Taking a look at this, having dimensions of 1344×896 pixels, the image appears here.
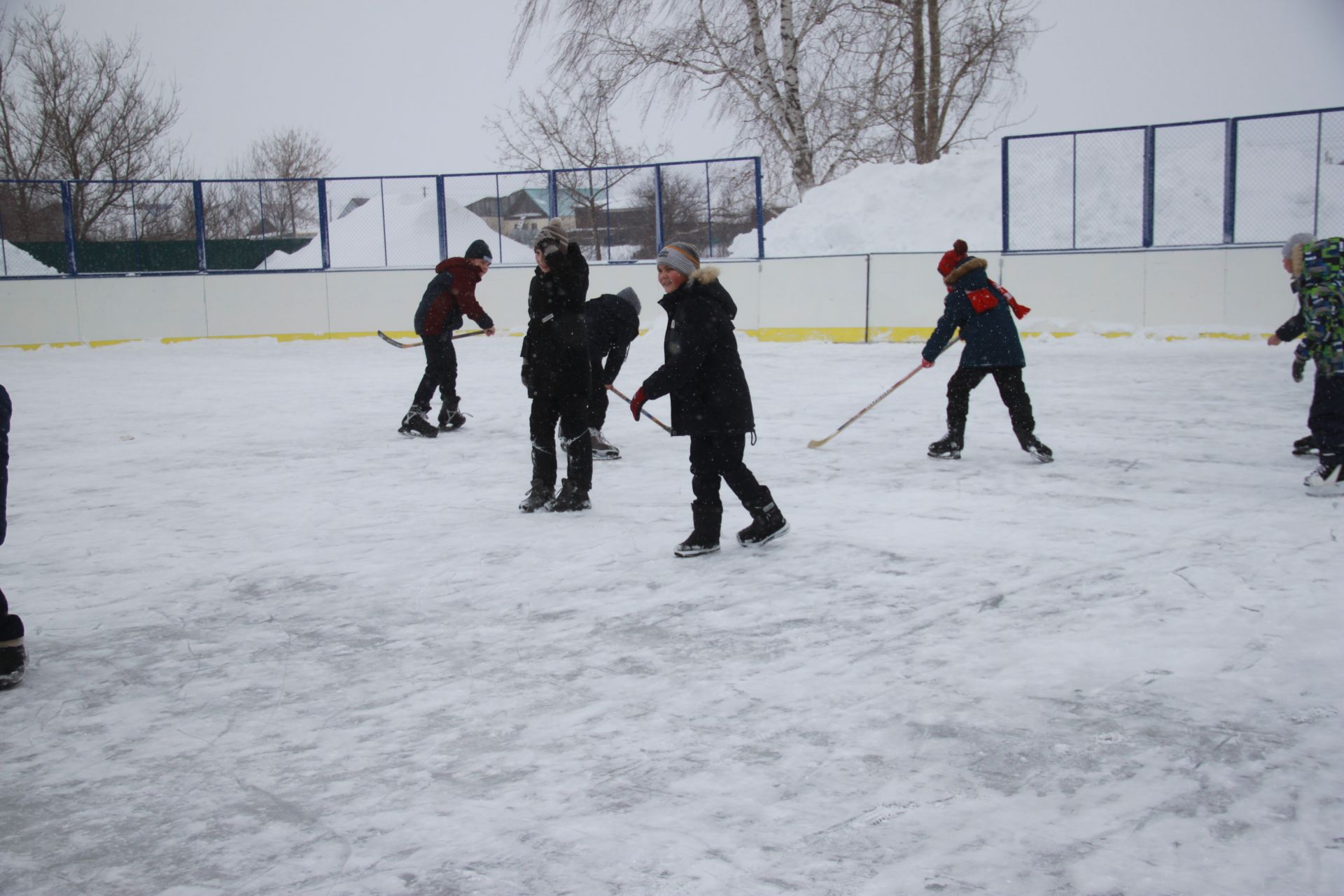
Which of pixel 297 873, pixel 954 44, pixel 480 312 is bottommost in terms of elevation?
pixel 297 873

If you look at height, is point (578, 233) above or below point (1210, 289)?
above

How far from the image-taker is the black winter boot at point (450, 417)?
311 inches

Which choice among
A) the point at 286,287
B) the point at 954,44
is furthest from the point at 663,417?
the point at 954,44

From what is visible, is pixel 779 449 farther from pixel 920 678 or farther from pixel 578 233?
pixel 578 233

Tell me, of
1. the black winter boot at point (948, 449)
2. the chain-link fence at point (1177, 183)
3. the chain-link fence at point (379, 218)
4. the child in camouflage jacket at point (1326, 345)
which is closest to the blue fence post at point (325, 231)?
the chain-link fence at point (379, 218)

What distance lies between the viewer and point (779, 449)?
6.91 m

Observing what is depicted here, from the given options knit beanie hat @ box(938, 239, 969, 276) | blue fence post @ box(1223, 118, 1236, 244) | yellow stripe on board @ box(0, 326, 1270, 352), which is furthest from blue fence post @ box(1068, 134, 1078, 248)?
knit beanie hat @ box(938, 239, 969, 276)

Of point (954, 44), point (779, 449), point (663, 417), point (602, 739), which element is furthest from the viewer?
point (954, 44)

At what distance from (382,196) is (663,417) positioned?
9074 millimetres

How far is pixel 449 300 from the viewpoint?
754 centimetres

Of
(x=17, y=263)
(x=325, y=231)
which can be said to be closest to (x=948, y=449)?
(x=325, y=231)

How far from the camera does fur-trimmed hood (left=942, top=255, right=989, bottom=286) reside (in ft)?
20.4

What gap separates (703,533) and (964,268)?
2.60 meters

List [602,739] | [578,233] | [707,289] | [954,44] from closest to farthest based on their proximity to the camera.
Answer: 1. [602,739]
2. [707,289]
3. [578,233]
4. [954,44]
